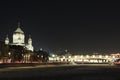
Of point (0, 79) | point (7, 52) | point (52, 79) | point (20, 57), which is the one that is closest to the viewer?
point (0, 79)

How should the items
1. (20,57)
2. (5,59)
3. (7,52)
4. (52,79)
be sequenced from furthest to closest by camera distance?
(20,57) → (7,52) → (5,59) → (52,79)

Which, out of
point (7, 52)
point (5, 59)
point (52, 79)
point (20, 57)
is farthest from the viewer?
point (20, 57)

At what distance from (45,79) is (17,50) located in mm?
152045

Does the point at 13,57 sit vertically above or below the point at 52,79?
above

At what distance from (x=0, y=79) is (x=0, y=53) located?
12281 centimetres

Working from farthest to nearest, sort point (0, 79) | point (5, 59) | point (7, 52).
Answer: point (7, 52), point (5, 59), point (0, 79)

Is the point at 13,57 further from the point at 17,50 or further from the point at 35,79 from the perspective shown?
the point at 35,79

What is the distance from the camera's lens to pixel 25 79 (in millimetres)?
45844

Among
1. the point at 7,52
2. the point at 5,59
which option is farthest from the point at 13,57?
the point at 5,59

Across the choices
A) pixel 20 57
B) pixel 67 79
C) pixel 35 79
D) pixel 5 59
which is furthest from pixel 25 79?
pixel 20 57

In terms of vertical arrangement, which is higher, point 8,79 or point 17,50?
point 17,50

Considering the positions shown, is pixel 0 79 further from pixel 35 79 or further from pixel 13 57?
pixel 13 57

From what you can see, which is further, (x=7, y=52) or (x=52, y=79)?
(x=7, y=52)

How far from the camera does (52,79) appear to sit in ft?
153
